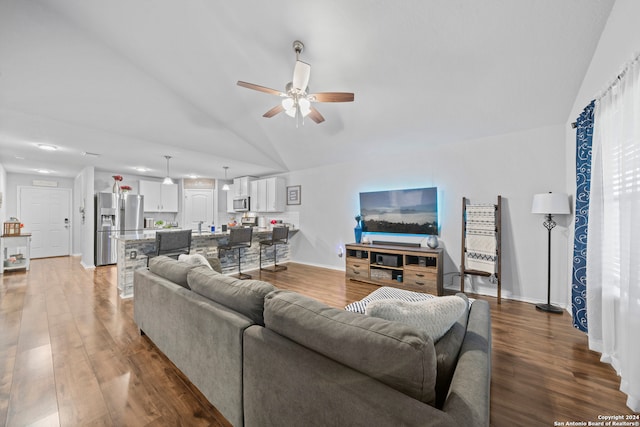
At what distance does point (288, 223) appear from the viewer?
639 cm

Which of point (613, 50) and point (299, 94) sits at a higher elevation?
point (613, 50)

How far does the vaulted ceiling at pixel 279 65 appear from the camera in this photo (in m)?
2.27

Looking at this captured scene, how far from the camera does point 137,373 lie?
6.07ft

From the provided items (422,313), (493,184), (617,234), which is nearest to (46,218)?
(422,313)

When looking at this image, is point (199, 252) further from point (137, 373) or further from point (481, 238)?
point (481, 238)

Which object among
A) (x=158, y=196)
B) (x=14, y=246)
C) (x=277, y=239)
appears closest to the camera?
(x=14, y=246)

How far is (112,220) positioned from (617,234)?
8.31 metres

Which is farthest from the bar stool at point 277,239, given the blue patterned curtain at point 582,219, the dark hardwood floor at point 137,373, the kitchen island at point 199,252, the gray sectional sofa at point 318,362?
the blue patterned curtain at point 582,219

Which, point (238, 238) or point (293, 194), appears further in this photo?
point (293, 194)

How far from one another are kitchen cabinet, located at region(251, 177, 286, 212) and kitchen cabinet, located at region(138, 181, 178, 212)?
2641mm

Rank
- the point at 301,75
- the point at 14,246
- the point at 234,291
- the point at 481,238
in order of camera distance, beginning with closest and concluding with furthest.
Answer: the point at 234,291
the point at 301,75
the point at 481,238
the point at 14,246

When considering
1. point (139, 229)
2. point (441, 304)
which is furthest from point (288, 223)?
point (441, 304)

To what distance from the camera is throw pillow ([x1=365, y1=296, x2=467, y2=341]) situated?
1.07 meters

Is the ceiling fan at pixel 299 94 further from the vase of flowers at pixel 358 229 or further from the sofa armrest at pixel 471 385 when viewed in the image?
the vase of flowers at pixel 358 229
